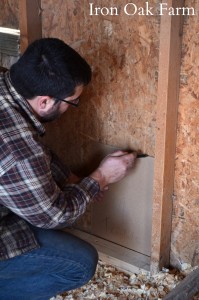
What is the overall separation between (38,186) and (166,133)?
644 millimetres

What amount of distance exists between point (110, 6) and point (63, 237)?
102 centimetres

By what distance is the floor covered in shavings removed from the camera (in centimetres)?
216

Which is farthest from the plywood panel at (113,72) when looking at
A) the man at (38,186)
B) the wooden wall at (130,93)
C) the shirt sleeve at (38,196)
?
the shirt sleeve at (38,196)

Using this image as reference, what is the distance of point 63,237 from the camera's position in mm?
1945

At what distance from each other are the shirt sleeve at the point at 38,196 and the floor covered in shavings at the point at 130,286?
1.84ft

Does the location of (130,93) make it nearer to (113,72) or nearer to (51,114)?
(113,72)

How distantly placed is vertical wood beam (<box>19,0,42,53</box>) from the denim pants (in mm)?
978

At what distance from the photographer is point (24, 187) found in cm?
Answer: 160

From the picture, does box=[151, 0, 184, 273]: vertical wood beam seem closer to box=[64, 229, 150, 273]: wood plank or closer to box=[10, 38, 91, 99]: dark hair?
box=[64, 229, 150, 273]: wood plank

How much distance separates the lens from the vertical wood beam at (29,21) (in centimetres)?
227

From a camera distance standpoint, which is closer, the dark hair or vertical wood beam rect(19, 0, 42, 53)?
the dark hair

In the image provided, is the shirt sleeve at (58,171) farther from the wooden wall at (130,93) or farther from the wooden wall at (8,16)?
the wooden wall at (8,16)

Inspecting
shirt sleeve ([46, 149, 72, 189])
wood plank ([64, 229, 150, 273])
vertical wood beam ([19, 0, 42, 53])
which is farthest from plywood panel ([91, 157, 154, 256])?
vertical wood beam ([19, 0, 42, 53])

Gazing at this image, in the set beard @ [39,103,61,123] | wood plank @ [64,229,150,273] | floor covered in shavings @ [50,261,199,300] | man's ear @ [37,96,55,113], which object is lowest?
floor covered in shavings @ [50,261,199,300]
